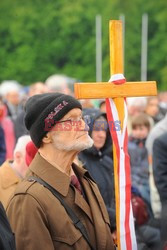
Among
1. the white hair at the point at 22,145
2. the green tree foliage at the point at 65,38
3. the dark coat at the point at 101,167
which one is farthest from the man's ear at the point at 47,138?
the green tree foliage at the point at 65,38

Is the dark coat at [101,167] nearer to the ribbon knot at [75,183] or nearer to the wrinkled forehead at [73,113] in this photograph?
the ribbon knot at [75,183]

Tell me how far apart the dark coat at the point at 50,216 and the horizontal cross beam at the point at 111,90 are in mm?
456

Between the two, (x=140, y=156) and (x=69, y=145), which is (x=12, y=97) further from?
(x=69, y=145)

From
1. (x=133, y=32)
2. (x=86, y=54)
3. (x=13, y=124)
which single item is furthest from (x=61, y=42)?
(x=13, y=124)

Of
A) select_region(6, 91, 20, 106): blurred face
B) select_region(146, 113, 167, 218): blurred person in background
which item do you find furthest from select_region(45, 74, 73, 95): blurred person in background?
select_region(6, 91, 20, 106): blurred face

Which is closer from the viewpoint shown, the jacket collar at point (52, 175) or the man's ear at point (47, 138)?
the jacket collar at point (52, 175)

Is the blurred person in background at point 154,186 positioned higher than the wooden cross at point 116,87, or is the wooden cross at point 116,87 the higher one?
the wooden cross at point 116,87

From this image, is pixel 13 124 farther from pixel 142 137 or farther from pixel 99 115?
pixel 99 115

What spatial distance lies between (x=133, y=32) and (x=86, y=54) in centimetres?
373

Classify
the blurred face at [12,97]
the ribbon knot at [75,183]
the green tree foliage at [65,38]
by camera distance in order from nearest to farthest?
the ribbon knot at [75,183] → the blurred face at [12,97] → the green tree foliage at [65,38]

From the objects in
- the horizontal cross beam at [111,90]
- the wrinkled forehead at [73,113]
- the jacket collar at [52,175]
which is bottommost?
the jacket collar at [52,175]

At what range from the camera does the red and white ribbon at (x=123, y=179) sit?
3.65 metres

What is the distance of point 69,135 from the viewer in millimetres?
3479

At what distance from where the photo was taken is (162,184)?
215 inches
